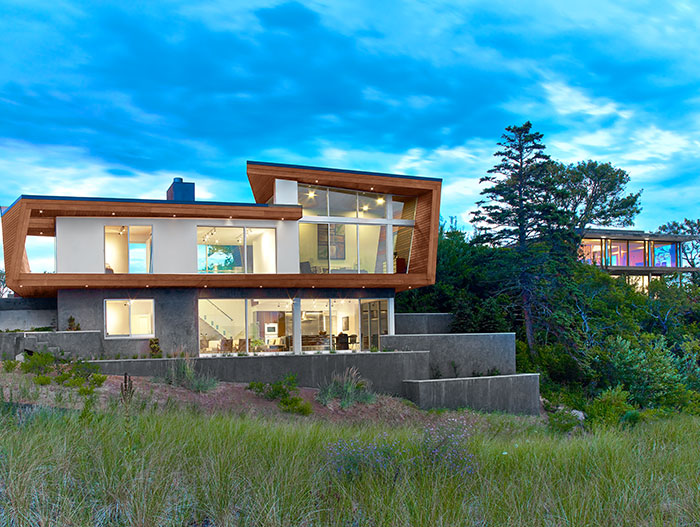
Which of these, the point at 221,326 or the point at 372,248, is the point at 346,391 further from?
the point at 372,248

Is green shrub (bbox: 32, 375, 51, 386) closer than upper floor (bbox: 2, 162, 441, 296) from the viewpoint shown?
Yes

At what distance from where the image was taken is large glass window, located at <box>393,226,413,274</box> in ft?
78.1

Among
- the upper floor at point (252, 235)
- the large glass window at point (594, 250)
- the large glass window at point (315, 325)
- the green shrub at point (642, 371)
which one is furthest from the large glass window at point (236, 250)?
the large glass window at point (594, 250)

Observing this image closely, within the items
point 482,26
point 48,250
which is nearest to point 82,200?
point 48,250

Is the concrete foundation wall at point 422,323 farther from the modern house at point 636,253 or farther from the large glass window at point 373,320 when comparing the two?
the modern house at point 636,253

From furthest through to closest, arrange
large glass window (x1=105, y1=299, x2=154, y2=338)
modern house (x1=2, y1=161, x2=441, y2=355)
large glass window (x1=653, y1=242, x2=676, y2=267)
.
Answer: large glass window (x1=653, y1=242, x2=676, y2=267), large glass window (x1=105, y1=299, x2=154, y2=338), modern house (x1=2, y1=161, x2=441, y2=355)

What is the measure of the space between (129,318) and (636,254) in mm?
37819

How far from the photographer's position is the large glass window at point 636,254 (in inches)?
1725

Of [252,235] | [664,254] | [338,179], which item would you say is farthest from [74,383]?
[664,254]

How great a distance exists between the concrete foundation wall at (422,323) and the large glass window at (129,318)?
952 centimetres

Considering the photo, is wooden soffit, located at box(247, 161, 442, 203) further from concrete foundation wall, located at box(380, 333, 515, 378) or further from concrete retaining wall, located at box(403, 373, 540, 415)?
concrete retaining wall, located at box(403, 373, 540, 415)

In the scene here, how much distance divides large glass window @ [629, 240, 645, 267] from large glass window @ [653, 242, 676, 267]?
4.06 ft

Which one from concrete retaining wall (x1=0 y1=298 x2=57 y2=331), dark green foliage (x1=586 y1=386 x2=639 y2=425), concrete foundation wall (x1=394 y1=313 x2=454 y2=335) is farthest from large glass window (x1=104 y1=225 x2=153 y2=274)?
dark green foliage (x1=586 y1=386 x2=639 y2=425)

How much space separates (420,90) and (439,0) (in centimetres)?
985
